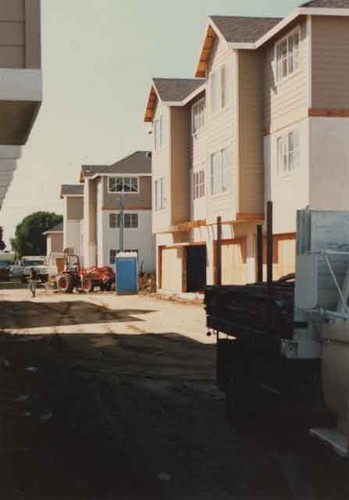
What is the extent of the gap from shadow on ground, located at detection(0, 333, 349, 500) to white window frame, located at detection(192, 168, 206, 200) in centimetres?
2212

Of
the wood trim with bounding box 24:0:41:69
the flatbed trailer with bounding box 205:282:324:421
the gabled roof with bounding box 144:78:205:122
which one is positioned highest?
the gabled roof with bounding box 144:78:205:122

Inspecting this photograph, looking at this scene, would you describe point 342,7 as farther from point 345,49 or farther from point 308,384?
point 308,384

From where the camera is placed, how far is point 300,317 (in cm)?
746

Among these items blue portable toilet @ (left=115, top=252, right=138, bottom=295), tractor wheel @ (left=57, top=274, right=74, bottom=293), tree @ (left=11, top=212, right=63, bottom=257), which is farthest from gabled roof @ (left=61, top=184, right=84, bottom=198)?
tree @ (left=11, top=212, right=63, bottom=257)

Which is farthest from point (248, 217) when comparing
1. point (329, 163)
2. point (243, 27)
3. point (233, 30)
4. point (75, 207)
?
point (75, 207)

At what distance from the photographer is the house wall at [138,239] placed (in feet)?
204

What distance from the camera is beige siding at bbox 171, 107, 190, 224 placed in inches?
1577

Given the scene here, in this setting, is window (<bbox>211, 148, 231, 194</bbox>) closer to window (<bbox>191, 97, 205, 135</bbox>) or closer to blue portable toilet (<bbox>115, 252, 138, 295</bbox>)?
window (<bbox>191, 97, 205, 135</bbox>)

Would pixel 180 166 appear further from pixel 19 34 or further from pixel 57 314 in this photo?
pixel 19 34

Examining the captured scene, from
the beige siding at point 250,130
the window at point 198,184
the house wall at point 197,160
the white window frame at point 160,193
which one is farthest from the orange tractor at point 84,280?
the beige siding at point 250,130

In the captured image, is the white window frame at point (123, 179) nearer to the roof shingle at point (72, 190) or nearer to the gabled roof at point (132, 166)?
the gabled roof at point (132, 166)

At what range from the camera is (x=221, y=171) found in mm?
31938

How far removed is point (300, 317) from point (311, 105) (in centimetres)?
1832

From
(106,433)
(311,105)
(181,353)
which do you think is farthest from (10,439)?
(311,105)
